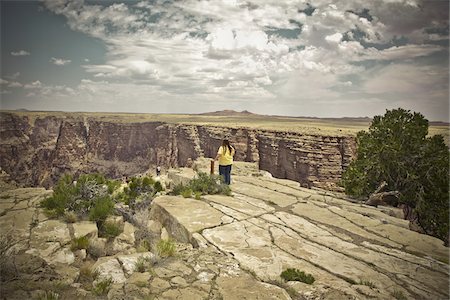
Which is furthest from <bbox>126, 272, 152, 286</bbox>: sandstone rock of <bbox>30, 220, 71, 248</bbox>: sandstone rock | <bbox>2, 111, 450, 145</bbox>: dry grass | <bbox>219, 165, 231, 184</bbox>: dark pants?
<bbox>2, 111, 450, 145</bbox>: dry grass

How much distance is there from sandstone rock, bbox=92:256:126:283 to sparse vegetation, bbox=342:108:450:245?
8413 millimetres

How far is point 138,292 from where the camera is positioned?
9.37 ft

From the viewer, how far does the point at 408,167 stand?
934cm

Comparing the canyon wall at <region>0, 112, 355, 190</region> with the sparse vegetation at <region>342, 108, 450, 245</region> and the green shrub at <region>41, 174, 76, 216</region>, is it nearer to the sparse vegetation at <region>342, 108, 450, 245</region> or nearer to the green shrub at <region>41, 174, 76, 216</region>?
the sparse vegetation at <region>342, 108, 450, 245</region>

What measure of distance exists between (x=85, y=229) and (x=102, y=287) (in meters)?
2.30

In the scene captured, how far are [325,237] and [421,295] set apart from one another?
1738 millimetres

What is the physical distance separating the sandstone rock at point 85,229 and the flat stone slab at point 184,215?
1.23 metres

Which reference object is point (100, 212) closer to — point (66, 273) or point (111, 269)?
point (66, 273)

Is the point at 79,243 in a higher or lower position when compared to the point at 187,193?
lower

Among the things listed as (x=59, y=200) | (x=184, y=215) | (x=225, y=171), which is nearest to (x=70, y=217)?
(x=59, y=200)

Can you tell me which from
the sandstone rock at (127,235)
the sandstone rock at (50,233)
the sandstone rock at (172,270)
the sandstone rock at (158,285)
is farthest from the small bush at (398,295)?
the sandstone rock at (50,233)

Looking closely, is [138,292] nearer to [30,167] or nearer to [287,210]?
[287,210]

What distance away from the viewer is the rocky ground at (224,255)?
9.91 feet

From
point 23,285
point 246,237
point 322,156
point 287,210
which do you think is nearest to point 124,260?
point 23,285
